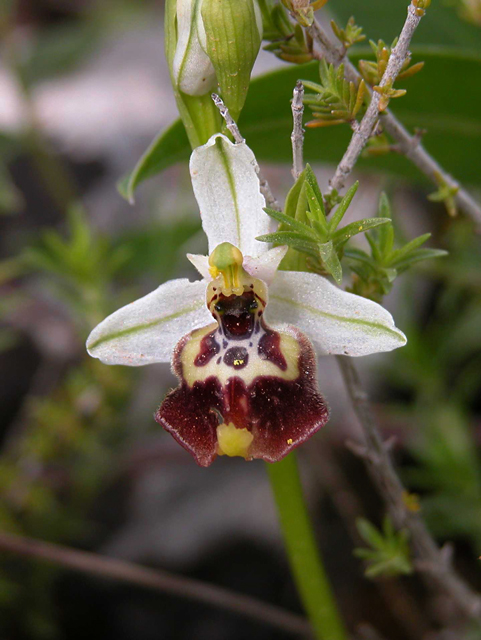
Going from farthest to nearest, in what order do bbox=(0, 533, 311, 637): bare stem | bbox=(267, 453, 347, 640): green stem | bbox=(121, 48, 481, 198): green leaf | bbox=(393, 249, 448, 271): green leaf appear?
bbox=(0, 533, 311, 637): bare stem
bbox=(121, 48, 481, 198): green leaf
bbox=(267, 453, 347, 640): green stem
bbox=(393, 249, 448, 271): green leaf

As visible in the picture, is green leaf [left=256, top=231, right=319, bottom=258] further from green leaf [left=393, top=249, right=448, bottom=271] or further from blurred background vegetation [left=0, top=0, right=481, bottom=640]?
blurred background vegetation [left=0, top=0, right=481, bottom=640]

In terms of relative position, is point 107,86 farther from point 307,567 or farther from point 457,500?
point 307,567

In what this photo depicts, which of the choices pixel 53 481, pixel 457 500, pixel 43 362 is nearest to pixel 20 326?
pixel 43 362

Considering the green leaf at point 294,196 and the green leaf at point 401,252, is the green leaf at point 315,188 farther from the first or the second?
the green leaf at point 401,252

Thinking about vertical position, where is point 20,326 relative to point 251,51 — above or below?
above

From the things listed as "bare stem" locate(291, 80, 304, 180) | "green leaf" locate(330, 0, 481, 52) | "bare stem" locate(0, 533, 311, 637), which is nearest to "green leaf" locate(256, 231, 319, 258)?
"bare stem" locate(291, 80, 304, 180)

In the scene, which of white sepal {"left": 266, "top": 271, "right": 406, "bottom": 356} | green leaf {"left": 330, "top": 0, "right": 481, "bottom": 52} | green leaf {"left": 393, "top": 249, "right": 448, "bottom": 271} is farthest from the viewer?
green leaf {"left": 330, "top": 0, "right": 481, "bottom": 52}

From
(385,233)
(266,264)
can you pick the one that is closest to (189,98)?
(266,264)
